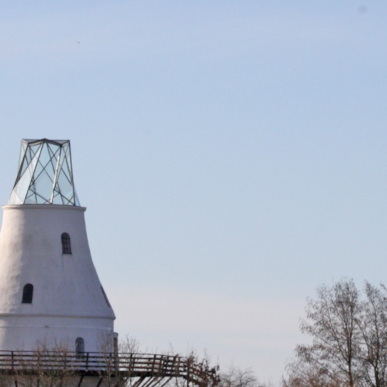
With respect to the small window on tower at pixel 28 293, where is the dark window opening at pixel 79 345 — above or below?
below

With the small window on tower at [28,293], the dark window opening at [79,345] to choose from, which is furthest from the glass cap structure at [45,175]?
the dark window opening at [79,345]

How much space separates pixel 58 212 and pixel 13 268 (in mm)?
3723

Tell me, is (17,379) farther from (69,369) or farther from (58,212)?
(58,212)

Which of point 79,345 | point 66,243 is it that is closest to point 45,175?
point 66,243

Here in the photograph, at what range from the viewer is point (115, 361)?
8444 centimetres

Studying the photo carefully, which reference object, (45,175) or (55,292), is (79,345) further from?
(45,175)

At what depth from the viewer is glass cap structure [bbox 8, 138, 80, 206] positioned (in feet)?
295

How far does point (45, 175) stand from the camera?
90938 mm

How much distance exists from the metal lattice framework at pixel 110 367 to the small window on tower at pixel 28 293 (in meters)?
3.04

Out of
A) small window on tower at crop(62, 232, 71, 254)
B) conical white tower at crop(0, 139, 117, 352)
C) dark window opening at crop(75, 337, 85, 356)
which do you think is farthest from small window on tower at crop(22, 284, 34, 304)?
dark window opening at crop(75, 337, 85, 356)

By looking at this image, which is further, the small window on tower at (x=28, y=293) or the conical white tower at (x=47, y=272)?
the small window on tower at (x=28, y=293)

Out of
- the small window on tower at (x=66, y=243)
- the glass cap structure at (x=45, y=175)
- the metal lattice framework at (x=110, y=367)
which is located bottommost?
the metal lattice framework at (x=110, y=367)

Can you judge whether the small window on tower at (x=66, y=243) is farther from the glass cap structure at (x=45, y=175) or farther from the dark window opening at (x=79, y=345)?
the dark window opening at (x=79, y=345)

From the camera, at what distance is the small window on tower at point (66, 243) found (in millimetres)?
89188
